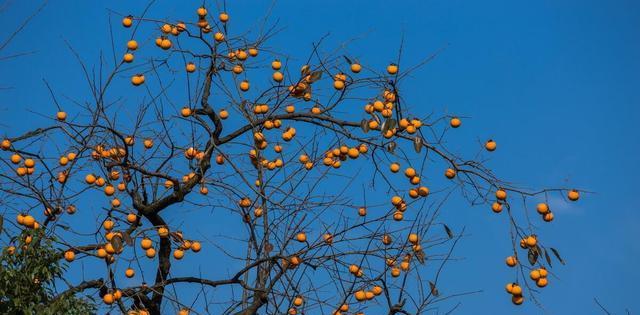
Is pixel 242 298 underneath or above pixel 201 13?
underneath

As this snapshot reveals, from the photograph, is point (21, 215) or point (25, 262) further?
point (21, 215)

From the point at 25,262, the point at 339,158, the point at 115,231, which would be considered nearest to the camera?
the point at 25,262

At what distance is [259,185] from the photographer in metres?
4.93

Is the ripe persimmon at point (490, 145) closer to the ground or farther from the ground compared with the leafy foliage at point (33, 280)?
farther from the ground

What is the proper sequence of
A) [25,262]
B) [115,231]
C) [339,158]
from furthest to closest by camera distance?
[339,158], [115,231], [25,262]

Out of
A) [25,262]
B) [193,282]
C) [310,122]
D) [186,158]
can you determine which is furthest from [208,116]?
[25,262]

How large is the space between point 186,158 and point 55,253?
1014 mm

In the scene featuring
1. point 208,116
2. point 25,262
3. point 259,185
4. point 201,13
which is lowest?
point 25,262

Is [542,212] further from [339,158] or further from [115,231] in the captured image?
[115,231]

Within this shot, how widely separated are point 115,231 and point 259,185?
83 centimetres

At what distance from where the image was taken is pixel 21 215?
4.55m

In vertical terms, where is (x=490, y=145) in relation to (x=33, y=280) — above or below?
above

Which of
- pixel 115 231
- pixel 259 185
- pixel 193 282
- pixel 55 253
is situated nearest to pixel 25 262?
pixel 55 253

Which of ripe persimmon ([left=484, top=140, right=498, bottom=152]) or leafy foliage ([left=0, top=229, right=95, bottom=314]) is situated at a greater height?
ripe persimmon ([left=484, top=140, right=498, bottom=152])
